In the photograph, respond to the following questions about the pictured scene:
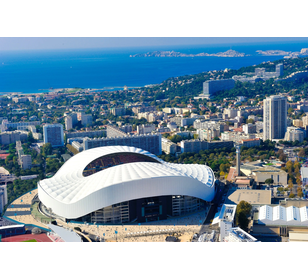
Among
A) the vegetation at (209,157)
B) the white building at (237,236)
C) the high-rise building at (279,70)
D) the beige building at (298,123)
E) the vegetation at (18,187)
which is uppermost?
the high-rise building at (279,70)

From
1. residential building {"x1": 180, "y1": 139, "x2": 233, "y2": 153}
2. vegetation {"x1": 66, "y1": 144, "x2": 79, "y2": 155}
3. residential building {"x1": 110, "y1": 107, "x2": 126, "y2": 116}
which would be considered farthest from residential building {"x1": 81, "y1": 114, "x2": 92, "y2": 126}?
residential building {"x1": 180, "y1": 139, "x2": 233, "y2": 153}

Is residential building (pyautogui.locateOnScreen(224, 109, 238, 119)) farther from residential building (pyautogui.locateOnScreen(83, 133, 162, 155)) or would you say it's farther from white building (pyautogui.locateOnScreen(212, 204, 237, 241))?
white building (pyautogui.locateOnScreen(212, 204, 237, 241))

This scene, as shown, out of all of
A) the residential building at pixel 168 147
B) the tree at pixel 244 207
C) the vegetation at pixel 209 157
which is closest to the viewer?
the tree at pixel 244 207

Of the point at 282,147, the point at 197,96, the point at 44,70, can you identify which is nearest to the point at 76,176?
the point at 282,147

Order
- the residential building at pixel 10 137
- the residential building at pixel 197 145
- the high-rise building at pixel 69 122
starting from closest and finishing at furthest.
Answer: the residential building at pixel 197 145, the residential building at pixel 10 137, the high-rise building at pixel 69 122

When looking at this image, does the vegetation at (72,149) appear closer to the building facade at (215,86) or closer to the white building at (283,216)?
the white building at (283,216)

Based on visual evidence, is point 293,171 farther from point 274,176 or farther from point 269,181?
point 269,181

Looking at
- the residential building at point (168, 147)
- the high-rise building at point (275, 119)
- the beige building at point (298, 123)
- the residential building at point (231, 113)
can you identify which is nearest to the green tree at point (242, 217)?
the residential building at point (168, 147)
